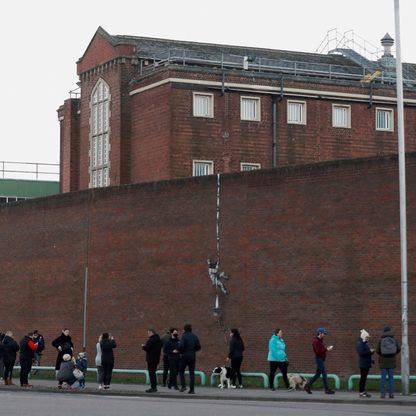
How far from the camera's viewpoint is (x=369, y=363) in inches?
1293

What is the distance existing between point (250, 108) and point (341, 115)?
486 cm

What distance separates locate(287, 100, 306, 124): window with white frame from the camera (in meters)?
62.7

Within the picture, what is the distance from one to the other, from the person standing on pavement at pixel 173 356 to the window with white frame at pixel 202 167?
2445 cm

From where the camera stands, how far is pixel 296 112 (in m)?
62.9

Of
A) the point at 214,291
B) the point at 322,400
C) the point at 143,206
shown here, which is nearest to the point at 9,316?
the point at 143,206

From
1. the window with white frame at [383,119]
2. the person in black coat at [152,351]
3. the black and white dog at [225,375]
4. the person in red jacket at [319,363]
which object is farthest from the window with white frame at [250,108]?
the person in red jacket at [319,363]

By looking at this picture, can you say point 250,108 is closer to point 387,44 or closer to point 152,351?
point 387,44

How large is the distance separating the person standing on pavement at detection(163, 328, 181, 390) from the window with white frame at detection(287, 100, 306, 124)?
1073 inches

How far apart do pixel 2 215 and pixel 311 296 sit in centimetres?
2014

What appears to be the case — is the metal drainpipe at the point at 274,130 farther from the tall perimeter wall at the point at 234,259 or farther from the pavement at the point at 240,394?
the pavement at the point at 240,394

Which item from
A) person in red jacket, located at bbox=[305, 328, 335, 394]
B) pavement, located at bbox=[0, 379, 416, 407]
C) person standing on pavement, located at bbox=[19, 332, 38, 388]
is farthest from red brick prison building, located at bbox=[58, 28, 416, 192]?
person in red jacket, located at bbox=[305, 328, 335, 394]

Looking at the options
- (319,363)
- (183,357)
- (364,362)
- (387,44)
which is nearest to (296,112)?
(387,44)

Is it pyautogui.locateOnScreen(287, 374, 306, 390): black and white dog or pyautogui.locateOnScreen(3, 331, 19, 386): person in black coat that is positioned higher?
pyautogui.locateOnScreen(3, 331, 19, 386): person in black coat

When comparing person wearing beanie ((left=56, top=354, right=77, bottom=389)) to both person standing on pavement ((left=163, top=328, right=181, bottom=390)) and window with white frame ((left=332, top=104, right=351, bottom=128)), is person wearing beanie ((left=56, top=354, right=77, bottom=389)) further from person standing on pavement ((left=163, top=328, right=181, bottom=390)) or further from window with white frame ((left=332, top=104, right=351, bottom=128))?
window with white frame ((left=332, top=104, right=351, bottom=128))
